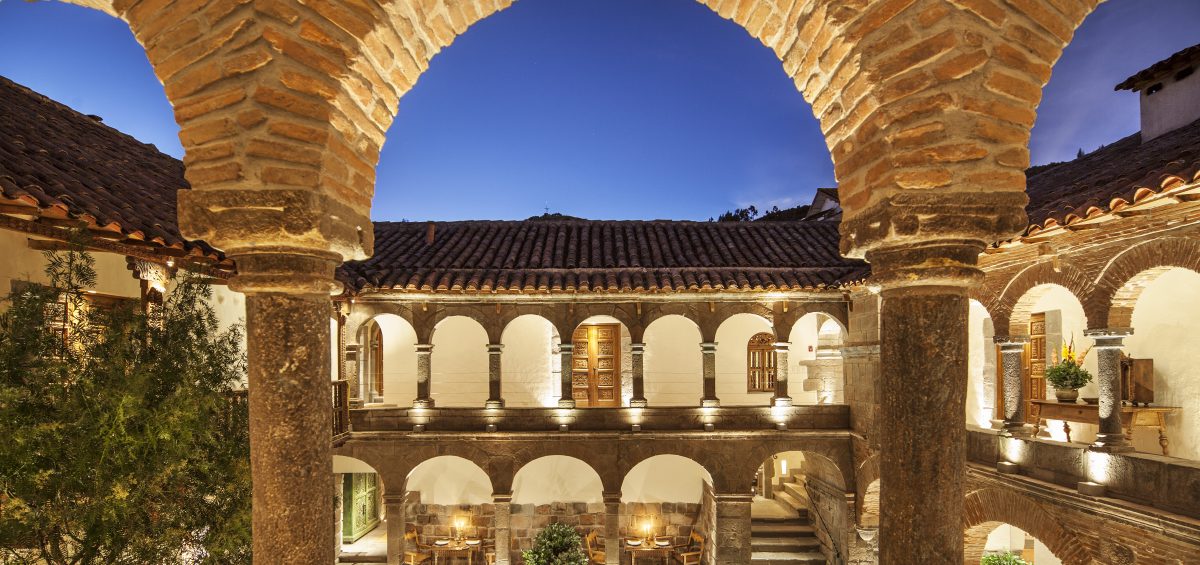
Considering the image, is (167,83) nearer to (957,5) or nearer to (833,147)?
(833,147)

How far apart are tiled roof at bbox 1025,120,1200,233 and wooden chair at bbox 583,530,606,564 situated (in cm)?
1136

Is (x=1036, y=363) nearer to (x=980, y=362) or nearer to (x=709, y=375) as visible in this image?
(x=980, y=362)

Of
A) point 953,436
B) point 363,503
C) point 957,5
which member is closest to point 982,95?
point 957,5

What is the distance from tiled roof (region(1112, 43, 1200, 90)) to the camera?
30.1 ft

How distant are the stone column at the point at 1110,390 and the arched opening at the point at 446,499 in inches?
475

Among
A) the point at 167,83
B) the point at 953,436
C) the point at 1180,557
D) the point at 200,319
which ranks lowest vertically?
the point at 1180,557

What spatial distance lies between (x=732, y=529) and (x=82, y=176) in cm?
1170

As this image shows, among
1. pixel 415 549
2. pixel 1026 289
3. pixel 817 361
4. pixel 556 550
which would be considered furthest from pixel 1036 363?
pixel 415 549

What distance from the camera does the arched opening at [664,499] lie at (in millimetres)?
14734

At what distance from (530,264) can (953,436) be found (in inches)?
406

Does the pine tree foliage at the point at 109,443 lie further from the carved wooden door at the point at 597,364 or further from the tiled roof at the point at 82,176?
the carved wooden door at the point at 597,364

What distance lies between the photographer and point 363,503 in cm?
1595

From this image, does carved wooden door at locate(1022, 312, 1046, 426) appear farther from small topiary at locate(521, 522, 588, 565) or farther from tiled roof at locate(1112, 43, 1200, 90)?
small topiary at locate(521, 522, 588, 565)

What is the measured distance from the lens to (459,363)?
567 inches
